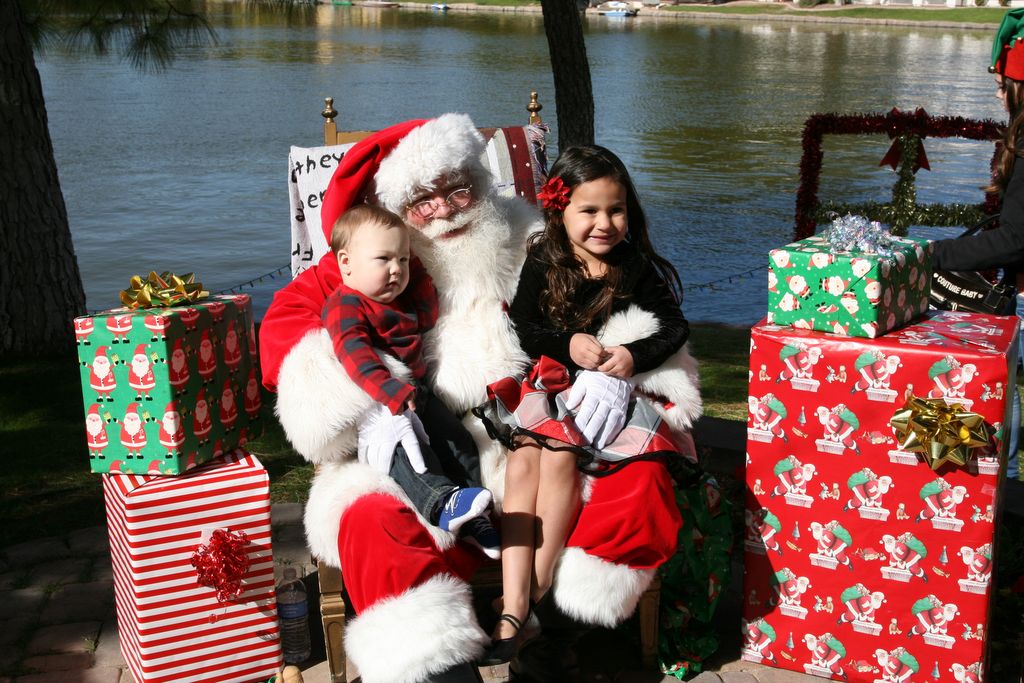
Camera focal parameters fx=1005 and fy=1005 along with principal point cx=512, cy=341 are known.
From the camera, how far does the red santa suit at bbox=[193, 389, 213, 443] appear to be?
2.60m

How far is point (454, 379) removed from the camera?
2.75m

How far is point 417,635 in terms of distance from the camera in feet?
7.41

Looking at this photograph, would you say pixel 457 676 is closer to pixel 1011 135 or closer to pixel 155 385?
pixel 155 385

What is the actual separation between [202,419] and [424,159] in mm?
922

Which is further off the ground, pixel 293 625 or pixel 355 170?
pixel 355 170

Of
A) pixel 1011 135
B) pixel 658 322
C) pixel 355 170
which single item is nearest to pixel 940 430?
pixel 658 322

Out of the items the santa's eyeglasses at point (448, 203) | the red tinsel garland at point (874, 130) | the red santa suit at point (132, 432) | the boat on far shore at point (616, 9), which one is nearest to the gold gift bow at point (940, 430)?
the santa's eyeglasses at point (448, 203)

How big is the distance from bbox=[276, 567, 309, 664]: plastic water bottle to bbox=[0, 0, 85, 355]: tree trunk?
3.04 m

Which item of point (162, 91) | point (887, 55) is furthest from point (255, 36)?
point (887, 55)

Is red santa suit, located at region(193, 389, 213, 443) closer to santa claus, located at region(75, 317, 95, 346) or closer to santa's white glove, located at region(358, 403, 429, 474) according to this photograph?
santa claus, located at region(75, 317, 95, 346)

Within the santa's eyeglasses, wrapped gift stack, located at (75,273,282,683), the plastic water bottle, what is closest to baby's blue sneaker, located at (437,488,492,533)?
wrapped gift stack, located at (75,273,282,683)

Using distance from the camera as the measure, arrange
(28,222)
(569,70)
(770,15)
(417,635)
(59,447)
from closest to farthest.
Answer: (417,635)
(59,447)
(28,222)
(569,70)
(770,15)

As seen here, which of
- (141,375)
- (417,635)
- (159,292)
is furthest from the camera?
(159,292)

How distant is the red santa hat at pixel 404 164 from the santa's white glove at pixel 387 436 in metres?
0.64
